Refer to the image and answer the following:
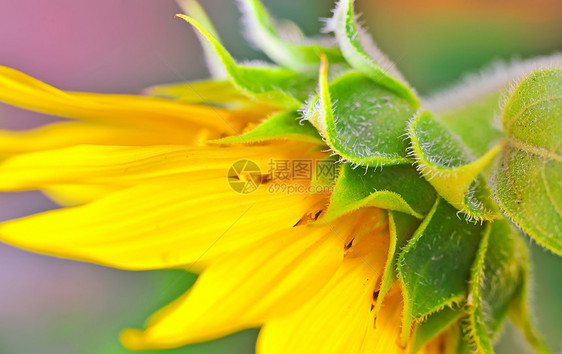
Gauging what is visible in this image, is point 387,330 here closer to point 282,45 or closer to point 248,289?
point 248,289

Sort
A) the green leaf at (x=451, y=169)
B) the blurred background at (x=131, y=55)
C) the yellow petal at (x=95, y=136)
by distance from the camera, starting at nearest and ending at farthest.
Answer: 1. the green leaf at (x=451, y=169)
2. the yellow petal at (x=95, y=136)
3. the blurred background at (x=131, y=55)

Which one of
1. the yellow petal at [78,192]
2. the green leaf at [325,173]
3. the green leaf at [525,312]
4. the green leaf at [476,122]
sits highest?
the yellow petal at [78,192]

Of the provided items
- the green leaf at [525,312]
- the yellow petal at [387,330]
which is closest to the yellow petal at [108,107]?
the yellow petal at [387,330]

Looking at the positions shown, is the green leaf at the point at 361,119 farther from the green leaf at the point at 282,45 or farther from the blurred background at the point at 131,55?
the blurred background at the point at 131,55

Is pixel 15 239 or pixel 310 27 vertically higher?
pixel 15 239

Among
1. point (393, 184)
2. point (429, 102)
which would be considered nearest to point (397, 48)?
point (429, 102)

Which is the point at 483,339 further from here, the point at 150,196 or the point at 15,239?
the point at 15,239
